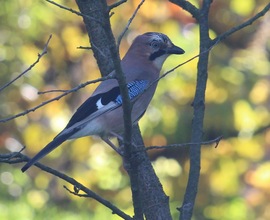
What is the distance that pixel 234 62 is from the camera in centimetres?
660

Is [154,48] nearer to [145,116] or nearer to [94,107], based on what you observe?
[94,107]

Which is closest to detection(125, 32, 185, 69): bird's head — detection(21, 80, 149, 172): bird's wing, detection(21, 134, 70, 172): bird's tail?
detection(21, 80, 149, 172): bird's wing

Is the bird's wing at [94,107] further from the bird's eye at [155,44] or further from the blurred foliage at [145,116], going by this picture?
the blurred foliage at [145,116]

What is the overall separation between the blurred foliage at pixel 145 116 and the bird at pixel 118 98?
1214mm

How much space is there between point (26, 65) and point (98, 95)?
223 centimetres

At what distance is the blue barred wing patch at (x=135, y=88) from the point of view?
4.44 m

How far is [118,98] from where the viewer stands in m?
4.45

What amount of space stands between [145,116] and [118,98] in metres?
1.86

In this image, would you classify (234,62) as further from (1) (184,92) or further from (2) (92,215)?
(2) (92,215)

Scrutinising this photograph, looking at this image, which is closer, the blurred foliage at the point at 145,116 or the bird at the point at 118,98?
the bird at the point at 118,98

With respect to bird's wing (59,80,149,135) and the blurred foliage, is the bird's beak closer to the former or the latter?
bird's wing (59,80,149,135)

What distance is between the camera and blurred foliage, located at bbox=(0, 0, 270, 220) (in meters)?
6.42

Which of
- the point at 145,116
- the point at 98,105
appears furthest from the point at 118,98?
the point at 145,116

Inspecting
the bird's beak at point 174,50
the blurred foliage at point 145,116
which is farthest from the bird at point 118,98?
the blurred foliage at point 145,116
